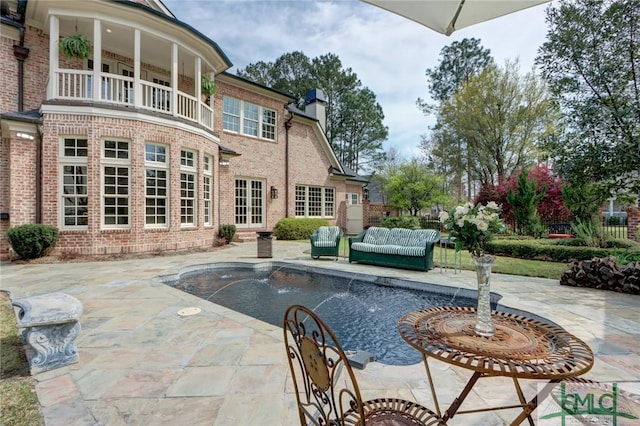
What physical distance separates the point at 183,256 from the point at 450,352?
8655 millimetres

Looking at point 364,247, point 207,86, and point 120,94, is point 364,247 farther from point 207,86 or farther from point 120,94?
point 120,94

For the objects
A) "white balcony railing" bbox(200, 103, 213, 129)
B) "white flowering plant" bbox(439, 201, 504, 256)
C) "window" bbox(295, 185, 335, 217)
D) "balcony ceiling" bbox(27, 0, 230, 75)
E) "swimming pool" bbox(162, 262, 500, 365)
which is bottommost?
"swimming pool" bbox(162, 262, 500, 365)

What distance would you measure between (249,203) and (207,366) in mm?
11345

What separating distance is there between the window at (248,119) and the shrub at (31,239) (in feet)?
23.5

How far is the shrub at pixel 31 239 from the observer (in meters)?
7.39

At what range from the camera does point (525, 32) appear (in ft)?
22.1

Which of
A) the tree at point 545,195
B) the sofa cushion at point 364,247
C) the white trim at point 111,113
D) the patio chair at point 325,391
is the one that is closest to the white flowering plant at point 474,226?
the patio chair at point 325,391

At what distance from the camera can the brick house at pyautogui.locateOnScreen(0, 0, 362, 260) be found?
803cm

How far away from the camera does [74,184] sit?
8.27 m

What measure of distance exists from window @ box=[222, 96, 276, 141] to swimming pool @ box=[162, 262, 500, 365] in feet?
24.6

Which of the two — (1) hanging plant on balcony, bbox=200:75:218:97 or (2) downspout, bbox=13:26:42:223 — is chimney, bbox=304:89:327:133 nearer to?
(1) hanging plant on balcony, bbox=200:75:218:97

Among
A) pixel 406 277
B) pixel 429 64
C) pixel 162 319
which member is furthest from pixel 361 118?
pixel 162 319

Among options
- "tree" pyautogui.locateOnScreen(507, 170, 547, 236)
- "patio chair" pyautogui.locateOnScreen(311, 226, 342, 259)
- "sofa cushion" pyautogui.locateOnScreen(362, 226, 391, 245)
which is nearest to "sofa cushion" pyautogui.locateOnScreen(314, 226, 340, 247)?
"patio chair" pyautogui.locateOnScreen(311, 226, 342, 259)

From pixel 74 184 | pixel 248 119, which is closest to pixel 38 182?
pixel 74 184
